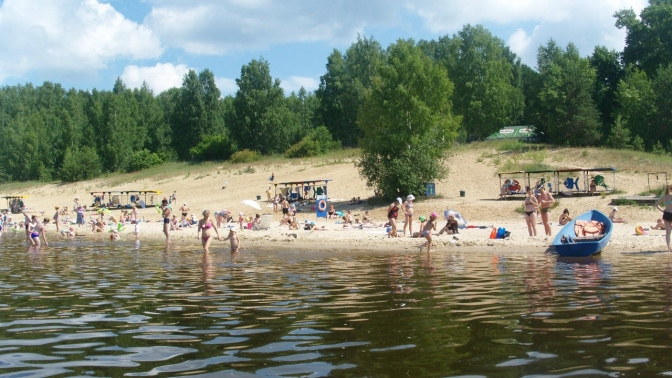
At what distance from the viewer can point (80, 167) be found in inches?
2591

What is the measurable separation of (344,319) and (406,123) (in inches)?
1123

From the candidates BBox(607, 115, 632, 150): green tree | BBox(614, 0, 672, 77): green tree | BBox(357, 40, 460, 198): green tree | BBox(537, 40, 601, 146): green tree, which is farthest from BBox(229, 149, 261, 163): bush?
BBox(614, 0, 672, 77): green tree

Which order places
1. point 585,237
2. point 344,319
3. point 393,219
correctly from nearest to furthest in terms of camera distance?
1. point 344,319
2. point 585,237
3. point 393,219

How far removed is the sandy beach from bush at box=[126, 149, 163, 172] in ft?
23.6

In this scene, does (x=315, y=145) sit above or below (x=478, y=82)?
below

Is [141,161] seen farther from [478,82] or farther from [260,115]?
[478,82]

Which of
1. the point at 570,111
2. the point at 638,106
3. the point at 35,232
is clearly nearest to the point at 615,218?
the point at 35,232

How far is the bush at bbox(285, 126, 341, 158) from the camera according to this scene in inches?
2370

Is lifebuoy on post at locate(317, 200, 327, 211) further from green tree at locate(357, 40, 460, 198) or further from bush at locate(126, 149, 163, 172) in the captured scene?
bush at locate(126, 149, 163, 172)

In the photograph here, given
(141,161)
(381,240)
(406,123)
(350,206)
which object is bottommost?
(381,240)

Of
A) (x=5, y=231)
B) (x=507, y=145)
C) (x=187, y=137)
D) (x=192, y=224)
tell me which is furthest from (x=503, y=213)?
(x=187, y=137)

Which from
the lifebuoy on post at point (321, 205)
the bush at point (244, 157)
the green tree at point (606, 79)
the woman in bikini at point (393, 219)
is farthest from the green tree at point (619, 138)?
the woman in bikini at point (393, 219)

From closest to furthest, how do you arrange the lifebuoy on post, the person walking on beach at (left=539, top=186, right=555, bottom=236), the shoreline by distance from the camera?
the shoreline → the person walking on beach at (left=539, top=186, right=555, bottom=236) → the lifebuoy on post

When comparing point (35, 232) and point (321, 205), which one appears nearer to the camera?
point (35, 232)
